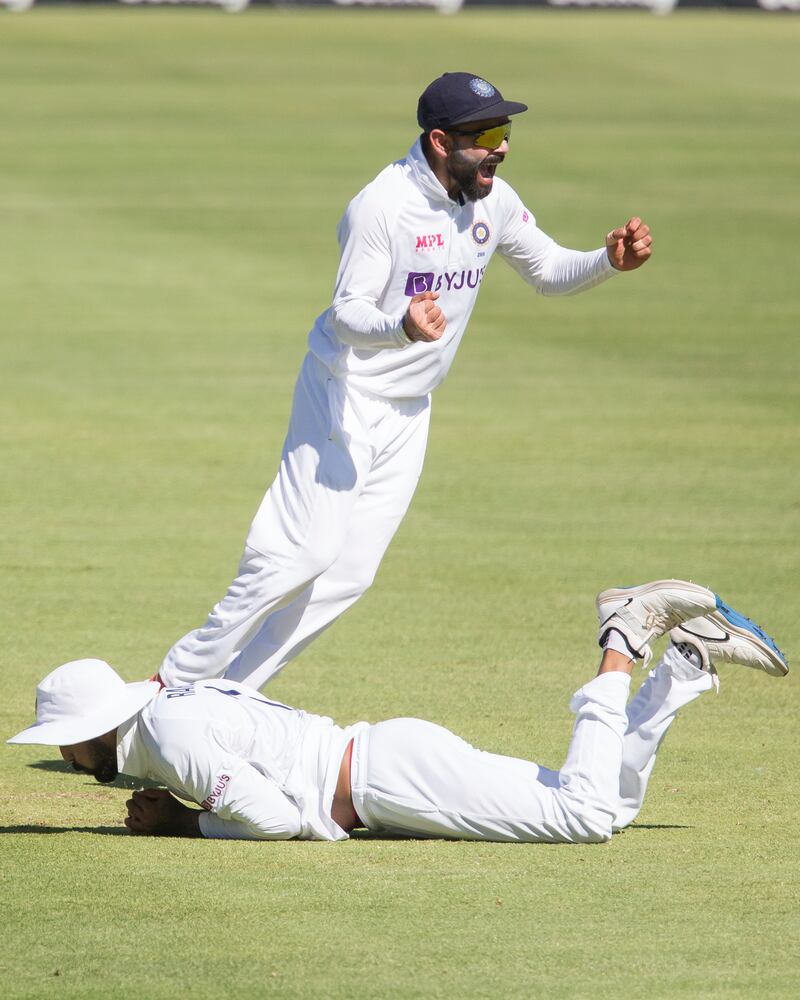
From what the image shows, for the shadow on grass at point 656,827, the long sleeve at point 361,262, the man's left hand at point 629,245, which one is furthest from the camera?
the man's left hand at point 629,245

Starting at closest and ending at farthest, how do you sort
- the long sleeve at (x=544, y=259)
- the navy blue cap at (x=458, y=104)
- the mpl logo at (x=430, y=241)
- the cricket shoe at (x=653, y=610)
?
the cricket shoe at (x=653, y=610), the navy blue cap at (x=458, y=104), the mpl logo at (x=430, y=241), the long sleeve at (x=544, y=259)

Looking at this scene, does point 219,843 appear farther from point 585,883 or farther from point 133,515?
point 133,515

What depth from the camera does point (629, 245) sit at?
7.28 metres

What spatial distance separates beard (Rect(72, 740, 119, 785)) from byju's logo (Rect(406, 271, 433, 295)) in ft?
6.70

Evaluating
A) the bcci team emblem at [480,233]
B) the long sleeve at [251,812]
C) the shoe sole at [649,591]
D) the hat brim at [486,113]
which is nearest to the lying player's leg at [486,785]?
the long sleeve at [251,812]

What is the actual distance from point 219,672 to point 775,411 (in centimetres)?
872

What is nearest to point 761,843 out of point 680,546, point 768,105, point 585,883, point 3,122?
point 585,883

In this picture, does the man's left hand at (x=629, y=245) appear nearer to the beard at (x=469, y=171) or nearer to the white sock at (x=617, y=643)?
the beard at (x=469, y=171)

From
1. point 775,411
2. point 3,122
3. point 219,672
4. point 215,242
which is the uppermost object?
point 3,122

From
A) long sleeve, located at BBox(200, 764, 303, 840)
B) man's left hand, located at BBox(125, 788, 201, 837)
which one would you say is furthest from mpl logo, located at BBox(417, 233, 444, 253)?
man's left hand, located at BBox(125, 788, 201, 837)

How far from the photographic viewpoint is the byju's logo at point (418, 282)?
22.7ft

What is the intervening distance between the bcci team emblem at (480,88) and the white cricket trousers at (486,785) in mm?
2244

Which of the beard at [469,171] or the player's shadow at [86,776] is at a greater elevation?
the beard at [469,171]

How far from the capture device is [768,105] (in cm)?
3612
